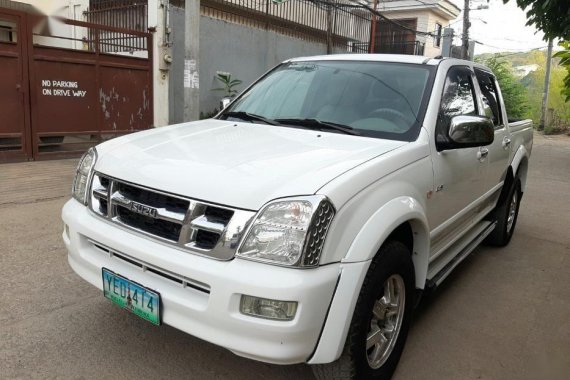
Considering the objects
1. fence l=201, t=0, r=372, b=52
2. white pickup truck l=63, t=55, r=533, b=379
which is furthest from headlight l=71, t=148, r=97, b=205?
fence l=201, t=0, r=372, b=52

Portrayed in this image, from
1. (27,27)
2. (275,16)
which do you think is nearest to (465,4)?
(275,16)

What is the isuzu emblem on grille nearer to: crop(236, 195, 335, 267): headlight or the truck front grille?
the truck front grille

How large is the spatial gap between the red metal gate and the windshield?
525 centimetres

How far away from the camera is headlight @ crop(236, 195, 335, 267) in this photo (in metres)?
2.04

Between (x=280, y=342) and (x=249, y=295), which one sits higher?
(x=249, y=295)

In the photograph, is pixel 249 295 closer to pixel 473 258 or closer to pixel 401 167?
pixel 401 167

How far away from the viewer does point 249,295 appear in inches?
79.3

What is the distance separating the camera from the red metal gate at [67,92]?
7.62 meters

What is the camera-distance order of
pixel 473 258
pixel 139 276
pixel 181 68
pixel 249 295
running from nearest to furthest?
pixel 249 295, pixel 139 276, pixel 473 258, pixel 181 68

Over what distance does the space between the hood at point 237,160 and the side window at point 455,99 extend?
478 millimetres

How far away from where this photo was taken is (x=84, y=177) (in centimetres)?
285

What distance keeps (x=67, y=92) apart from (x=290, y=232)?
24.2 feet

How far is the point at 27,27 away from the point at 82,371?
6.64 metres

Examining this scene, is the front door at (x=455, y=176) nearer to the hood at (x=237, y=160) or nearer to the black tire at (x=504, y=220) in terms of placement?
the hood at (x=237, y=160)
